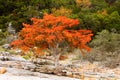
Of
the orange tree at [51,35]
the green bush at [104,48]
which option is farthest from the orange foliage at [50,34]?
the green bush at [104,48]

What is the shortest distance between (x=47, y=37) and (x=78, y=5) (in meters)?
45.0

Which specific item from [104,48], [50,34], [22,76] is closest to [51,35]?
[50,34]

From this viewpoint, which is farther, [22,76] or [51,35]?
[51,35]

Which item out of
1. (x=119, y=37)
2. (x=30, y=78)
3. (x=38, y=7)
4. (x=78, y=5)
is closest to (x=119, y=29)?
(x=119, y=37)

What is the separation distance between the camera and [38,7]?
177 feet

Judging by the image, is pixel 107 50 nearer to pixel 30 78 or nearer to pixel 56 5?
pixel 30 78

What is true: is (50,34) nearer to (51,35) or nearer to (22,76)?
(51,35)

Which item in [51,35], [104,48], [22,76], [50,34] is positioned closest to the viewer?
[22,76]

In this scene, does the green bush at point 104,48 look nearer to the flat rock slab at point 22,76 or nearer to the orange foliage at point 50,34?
the orange foliage at point 50,34

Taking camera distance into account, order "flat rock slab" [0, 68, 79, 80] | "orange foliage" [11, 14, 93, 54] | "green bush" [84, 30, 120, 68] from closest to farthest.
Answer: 1. "flat rock slab" [0, 68, 79, 80]
2. "orange foliage" [11, 14, 93, 54]
3. "green bush" [84, 30, 120, 68]

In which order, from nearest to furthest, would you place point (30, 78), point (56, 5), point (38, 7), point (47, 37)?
1. point (30, 78)
2. point (47, 37)
3. point (38, 7)
4. point (56, 5)

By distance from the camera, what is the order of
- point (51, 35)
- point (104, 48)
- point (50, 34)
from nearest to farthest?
point (51, 35) → point (50, 34) → point (104, 48)

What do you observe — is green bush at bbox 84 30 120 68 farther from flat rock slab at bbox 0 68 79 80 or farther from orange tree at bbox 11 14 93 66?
flat rock slab at bbox 0 68 79 80

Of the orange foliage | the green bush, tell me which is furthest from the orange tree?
the green bush
